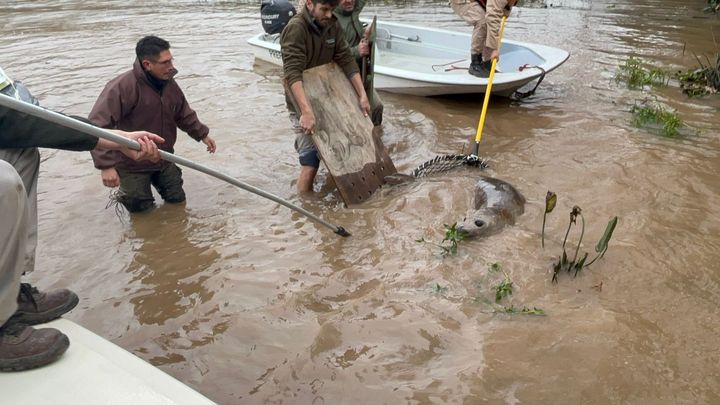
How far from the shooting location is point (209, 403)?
1.87m

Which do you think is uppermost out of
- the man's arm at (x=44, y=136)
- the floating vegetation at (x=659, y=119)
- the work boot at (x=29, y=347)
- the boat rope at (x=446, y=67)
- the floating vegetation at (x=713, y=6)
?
the floating vegetation at (x=713, y=6)

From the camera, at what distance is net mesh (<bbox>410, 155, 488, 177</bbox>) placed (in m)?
5.07

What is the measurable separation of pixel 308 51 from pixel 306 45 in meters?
0.07

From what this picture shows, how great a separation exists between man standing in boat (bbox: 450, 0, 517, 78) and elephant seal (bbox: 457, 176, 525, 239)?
210cm

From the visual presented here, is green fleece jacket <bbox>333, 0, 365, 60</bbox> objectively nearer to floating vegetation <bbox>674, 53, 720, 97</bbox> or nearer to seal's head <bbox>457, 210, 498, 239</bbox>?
seal's head <bbox>457, 210, 498, 239</bbox>

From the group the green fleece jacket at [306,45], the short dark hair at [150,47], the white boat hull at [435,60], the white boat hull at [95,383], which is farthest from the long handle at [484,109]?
the white boat hull at [95,383]

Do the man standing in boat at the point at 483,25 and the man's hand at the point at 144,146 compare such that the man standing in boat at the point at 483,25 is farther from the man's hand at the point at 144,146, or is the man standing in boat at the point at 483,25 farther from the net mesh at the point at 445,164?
the man's hand at the point at 144,146

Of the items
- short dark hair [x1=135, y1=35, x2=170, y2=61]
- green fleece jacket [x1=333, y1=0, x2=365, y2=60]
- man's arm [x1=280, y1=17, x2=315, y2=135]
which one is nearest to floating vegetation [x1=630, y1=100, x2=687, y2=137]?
green fleece jacket [x1=333, y1=0, x2=365, y2=60]

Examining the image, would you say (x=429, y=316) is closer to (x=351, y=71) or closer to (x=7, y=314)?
(x=7, y=314)

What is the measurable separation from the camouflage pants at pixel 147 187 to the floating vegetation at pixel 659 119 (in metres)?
4.92

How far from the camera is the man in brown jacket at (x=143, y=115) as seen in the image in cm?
385

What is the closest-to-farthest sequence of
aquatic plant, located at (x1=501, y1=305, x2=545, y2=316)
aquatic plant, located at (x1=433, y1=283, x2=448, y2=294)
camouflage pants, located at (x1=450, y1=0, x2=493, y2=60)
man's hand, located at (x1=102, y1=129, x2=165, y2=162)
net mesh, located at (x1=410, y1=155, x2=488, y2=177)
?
man's hand, located at (x1=102, y1=129, x2=165, y2=162)
aquatic plant, located at (x1=501, y1=305, x2=545, y2=316)
aquatic plant, located at (x1=433, y1=283, x2=448, y2=294)
net mesh, located at (x1=410, y1=155, x2=488, y2=177)
camouflage pants, located at (x1=450, y1=0, x2=493, y2=60)

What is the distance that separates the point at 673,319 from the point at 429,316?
1.36 meters

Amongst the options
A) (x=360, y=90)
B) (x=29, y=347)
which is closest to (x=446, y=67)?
(x=360, y=90)
